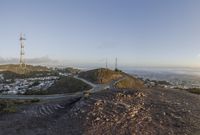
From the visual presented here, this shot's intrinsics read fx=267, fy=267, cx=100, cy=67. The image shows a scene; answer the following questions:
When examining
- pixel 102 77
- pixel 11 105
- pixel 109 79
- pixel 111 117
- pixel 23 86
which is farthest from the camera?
pixel 23 86

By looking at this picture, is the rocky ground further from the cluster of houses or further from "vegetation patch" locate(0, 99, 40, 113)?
the cluster of houses

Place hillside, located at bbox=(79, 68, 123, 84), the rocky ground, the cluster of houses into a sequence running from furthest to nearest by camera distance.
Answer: the cluster of houses, hillside, located at bbox=(79, 68, 123, 84), the rocky ground

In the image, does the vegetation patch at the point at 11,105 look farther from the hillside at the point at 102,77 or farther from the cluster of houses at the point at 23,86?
the hillside at the point at 102,77

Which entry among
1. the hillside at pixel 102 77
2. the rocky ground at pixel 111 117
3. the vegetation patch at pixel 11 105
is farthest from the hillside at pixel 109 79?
the rocky ground at pixel 111 117

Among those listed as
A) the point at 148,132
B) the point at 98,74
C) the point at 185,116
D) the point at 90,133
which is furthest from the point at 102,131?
the point at 98,74

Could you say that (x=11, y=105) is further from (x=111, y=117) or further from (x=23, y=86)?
(x=23, y=86)

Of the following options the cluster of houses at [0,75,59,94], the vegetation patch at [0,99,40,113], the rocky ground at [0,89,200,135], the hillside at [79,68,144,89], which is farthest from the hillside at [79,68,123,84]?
the rocky ground at [0,89,200,135]

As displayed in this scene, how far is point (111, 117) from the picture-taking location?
27.6 metres

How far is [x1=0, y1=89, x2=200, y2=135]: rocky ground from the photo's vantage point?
24663mm

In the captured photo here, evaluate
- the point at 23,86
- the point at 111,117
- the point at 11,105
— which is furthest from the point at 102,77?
the point at 111,117

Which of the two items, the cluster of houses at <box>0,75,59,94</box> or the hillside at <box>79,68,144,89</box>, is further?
the cluster of houses at <box>0,75,59,94</box>

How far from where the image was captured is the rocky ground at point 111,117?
80.9ft

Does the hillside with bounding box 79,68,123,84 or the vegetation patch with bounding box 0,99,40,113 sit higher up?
the hillside with bounding box 79,68,123,84

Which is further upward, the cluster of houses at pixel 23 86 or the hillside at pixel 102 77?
the hillside at pixel 102 77
